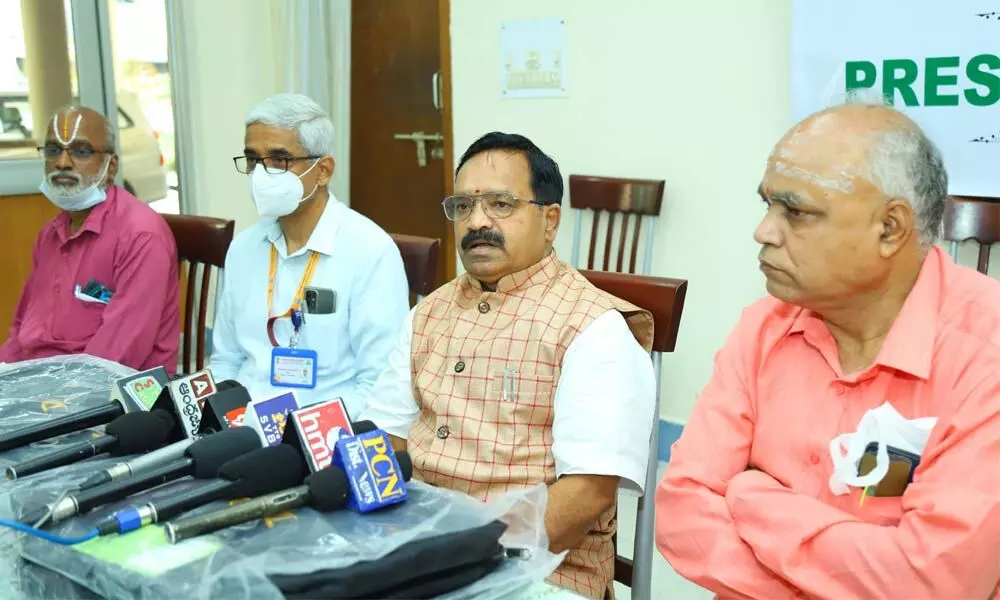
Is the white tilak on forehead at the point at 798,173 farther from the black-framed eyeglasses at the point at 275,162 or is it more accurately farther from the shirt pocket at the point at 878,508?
the black-framed eyeglasses at the point at 275,162

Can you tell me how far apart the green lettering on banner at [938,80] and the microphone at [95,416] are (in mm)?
2462

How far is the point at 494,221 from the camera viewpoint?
1767 millimetres

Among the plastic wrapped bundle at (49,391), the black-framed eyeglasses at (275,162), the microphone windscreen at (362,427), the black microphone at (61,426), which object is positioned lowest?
the plastic wrapped bundle at (49,391)

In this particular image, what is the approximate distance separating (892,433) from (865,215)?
0.30 meters

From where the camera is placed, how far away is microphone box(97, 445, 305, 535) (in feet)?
3.44

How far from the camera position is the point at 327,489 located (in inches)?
41.9

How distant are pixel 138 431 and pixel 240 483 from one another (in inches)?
12.7

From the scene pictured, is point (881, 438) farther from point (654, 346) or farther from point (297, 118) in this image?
point (297, 118)

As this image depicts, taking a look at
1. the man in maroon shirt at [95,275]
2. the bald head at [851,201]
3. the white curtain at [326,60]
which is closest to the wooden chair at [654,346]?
the bald head at [851,201]

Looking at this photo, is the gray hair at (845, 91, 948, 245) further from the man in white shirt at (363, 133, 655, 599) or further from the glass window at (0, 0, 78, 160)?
the glass window at (0, 0, 78, 160)

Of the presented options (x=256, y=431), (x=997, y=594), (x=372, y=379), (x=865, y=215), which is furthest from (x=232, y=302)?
(x=997, y=594)

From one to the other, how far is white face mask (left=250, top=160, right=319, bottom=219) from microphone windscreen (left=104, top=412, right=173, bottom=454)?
3.58 ft

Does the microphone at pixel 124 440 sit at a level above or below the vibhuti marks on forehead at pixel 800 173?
below

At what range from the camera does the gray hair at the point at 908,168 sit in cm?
127
